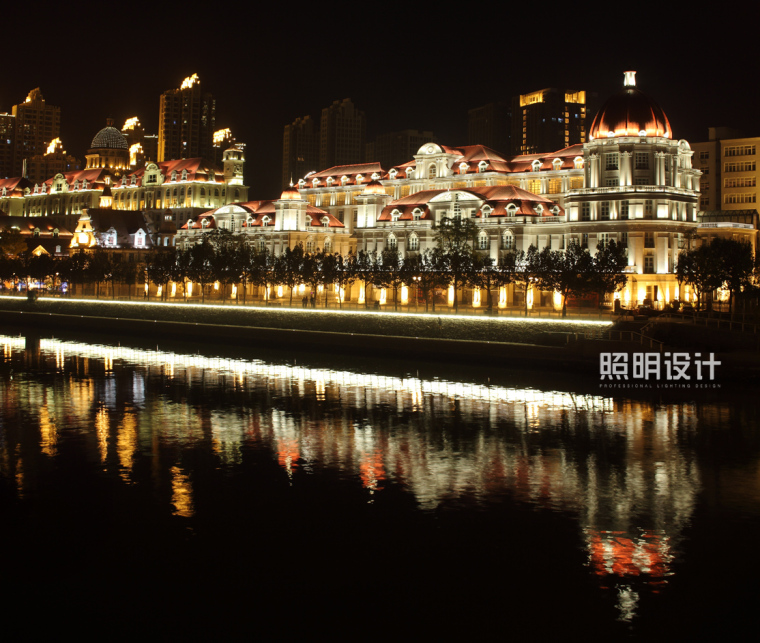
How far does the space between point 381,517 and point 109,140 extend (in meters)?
186

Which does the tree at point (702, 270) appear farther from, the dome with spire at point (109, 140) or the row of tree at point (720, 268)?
the dome with spire at point (109, 140)

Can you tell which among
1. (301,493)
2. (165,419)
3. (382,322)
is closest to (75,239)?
A: (382,322)

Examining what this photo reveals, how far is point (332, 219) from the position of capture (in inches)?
4259

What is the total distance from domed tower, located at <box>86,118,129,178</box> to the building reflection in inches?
5816

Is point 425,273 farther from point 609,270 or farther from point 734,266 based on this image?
point 734,266

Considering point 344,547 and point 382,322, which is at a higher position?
point 382,322

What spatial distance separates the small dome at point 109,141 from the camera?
191 meters

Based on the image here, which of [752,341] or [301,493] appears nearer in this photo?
[301,493]

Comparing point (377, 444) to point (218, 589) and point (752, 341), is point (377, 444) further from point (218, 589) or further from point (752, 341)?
point (752, 341)

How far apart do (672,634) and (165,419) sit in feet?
86.2

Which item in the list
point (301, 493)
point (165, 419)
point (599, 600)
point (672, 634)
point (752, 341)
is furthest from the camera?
point (752, 341)

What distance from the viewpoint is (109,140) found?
19188 centimetres

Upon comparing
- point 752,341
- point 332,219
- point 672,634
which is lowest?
point 672,634

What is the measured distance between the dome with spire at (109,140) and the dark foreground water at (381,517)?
528 feet
